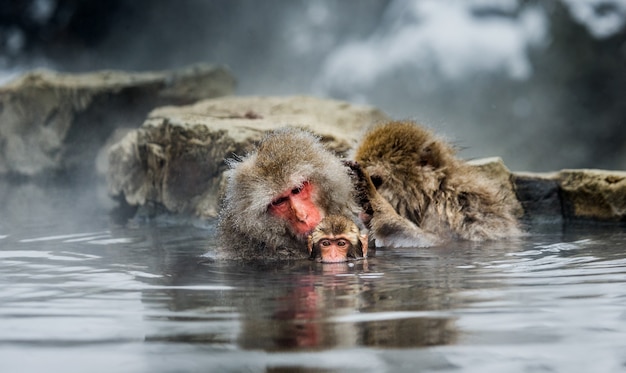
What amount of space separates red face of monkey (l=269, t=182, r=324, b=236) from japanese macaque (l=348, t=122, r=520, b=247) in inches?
31.5

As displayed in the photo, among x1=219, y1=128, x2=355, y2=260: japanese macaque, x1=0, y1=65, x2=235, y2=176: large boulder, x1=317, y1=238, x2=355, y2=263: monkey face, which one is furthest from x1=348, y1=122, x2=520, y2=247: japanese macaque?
x1=0, y1=65, x2=235, y2=176: large boulder

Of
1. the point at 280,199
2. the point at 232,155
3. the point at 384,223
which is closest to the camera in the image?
the point at 280,199

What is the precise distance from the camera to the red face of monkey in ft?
15.7

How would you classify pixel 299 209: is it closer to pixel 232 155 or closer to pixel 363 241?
pixel 363 241

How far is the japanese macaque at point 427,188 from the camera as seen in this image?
5.73 meters

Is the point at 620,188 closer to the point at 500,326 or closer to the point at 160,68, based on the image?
the point at 500,326

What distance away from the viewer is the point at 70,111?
13734 mm

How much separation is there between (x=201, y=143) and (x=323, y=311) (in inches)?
189

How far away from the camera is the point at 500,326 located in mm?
2637

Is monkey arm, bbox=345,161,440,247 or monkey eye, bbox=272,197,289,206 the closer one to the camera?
monkey eye, bbox=272,197,289,206

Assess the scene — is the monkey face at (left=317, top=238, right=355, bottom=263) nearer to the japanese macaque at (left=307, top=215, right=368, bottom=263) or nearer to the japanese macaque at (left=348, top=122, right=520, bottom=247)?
the japanese macaque at (left=307, top=215, right=368, bottom=263)

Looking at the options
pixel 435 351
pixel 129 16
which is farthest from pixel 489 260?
pixel 129 16

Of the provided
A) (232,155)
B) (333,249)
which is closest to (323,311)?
(333,249)

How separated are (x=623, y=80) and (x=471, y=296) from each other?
10.1 meters
